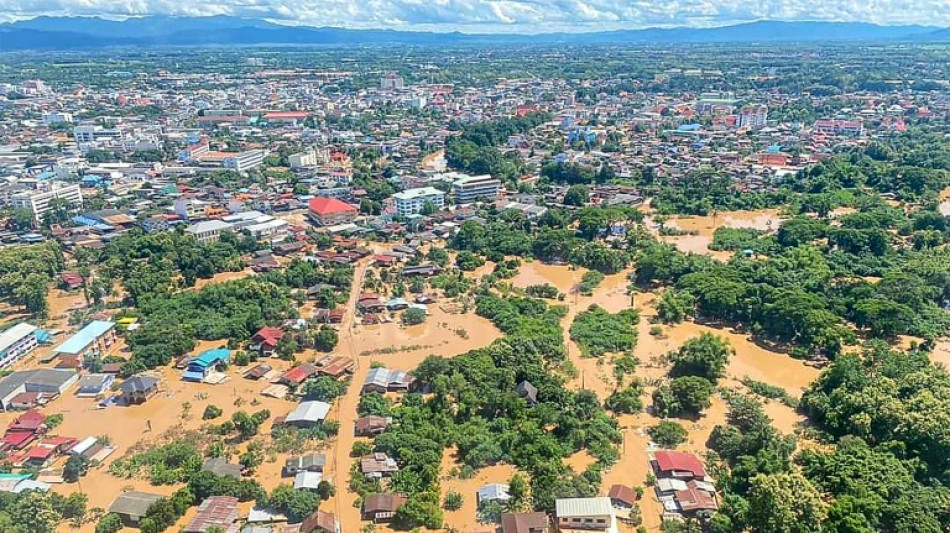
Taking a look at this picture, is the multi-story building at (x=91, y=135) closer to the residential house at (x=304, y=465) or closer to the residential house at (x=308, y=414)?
the residential house at (x=308, y=414)

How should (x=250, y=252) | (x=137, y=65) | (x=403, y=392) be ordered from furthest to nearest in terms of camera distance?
(x=137, y=65)
(x=250, y=252)
(x=403, y=392)

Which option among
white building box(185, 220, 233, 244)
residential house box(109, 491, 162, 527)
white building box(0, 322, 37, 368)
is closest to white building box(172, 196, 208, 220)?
white building box(185, 220, 233, 244)

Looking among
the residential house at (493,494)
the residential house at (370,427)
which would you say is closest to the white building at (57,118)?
the residential house at (370,427)

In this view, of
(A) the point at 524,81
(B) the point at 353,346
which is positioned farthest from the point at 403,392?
(A) the point at 524,81

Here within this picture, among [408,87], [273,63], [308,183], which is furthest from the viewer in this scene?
[273,63]

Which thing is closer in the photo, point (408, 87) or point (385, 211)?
point (385, 211)

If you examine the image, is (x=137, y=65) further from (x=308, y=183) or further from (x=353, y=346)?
(x=353, y=346)
